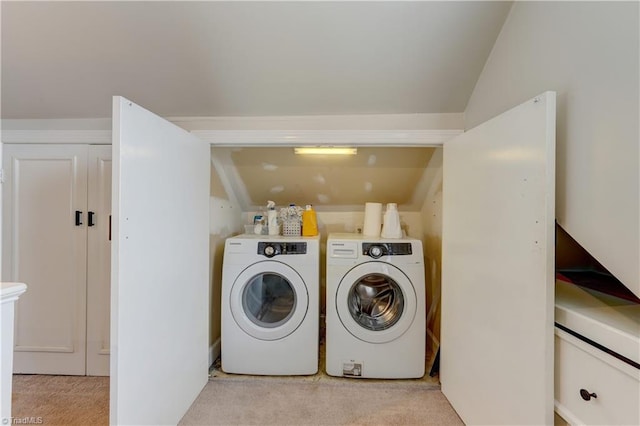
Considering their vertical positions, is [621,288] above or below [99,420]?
above

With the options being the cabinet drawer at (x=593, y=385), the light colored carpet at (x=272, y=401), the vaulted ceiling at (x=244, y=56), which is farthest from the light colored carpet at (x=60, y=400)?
the cabinet drawer at (x=593, y=385)

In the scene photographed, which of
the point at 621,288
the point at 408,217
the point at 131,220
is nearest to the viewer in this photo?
the point at 131,220

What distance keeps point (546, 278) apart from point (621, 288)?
65 centimetres

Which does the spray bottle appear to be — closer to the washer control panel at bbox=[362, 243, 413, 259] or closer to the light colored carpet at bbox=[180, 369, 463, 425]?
the washer control panel at bbox=[362, 243, 413, 259]

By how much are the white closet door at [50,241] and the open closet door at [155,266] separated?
0.88 metres

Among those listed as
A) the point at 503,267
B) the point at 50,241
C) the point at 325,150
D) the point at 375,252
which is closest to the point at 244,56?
the point at 325,150

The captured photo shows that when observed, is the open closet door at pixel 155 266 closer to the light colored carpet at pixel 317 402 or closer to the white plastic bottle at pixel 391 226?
the light colored carpet at pixel 317 402

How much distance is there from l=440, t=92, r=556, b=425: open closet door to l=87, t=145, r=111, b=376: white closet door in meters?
2.17

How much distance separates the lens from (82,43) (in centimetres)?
144

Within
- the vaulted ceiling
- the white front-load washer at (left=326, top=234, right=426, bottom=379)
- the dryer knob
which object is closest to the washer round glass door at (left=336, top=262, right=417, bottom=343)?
the white front-load washer at (left=326, top=234, right=426, bottom=379)

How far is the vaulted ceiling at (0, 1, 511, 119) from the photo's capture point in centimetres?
130

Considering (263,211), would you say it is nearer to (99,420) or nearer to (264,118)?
(264,118)

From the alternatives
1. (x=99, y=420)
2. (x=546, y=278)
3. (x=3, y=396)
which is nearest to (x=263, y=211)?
(x=99, y=420)

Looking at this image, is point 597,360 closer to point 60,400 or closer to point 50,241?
point 60,400
